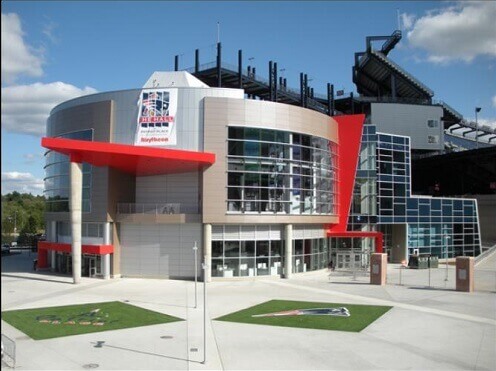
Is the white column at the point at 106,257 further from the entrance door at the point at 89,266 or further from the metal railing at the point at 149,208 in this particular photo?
the metal railing at the point at 149,208

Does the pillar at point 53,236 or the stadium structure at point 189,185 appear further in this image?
the pillar at point 53,236

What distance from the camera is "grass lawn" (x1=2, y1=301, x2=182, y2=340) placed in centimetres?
Result: 2172

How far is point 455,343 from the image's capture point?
67.0ft

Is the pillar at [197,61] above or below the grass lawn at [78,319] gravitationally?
above

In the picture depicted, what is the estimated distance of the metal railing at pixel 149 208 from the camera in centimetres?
4066

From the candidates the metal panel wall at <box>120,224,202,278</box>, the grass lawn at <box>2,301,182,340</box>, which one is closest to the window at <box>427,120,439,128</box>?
the metal panel wall at <box>120,224,202,278</box>

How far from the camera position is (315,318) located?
2481 cm

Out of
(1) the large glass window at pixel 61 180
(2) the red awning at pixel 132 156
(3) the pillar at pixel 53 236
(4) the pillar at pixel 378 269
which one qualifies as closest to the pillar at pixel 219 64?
(1) the large glass window at pixel 61 180

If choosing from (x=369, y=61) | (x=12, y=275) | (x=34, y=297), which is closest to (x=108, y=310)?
(x=34, y=297)

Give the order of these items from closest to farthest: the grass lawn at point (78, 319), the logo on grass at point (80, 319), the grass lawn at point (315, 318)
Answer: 1. the grass lawn at point (78, 319)
2. the logo on grass at point (80, 319)
3. the grass lawn at point (315, 318)

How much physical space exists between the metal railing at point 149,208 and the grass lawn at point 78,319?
13.7 meters

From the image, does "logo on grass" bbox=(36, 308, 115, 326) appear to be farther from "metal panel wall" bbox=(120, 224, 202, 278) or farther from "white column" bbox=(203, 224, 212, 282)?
"metal panel wall" bbox=(120, 224, 202, 278)

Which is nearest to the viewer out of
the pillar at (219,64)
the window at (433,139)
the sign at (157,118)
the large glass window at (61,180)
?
the sign at (157,118)

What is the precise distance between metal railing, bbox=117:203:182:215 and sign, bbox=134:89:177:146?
5027mm
